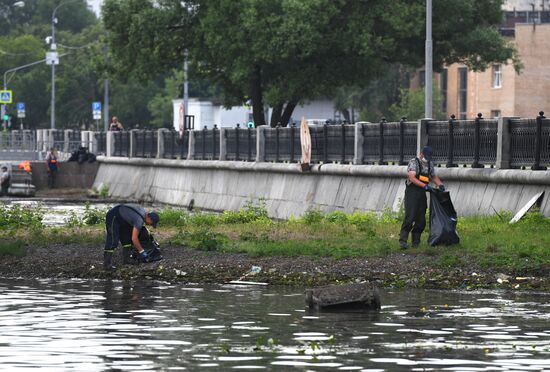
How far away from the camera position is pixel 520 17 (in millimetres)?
111500

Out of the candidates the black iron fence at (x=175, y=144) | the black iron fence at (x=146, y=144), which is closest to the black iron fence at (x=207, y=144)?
the black iron fence at (x=175, y=144)

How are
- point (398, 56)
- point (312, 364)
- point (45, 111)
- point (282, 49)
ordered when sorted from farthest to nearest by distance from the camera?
point (45, 111) < point (398, 56) < point (282, 49) < point (312, 364)

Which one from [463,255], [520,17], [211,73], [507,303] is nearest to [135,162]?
[211,73]

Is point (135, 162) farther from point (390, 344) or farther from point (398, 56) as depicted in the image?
point (390, 344)

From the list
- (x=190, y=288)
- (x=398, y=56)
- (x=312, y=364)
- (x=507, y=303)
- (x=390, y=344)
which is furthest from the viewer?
(x=398, y=56)

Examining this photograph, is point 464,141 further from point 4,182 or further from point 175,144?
point 4,182

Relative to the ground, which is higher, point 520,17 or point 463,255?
point 520,17

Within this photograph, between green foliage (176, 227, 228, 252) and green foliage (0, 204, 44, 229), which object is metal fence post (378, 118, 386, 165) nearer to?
Answer: green foliage (0, 204, 44, 229)

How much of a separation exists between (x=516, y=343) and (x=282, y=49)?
3940 centimetres

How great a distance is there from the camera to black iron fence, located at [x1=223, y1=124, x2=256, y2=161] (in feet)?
153

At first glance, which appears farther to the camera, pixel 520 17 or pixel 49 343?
pixel 520 17

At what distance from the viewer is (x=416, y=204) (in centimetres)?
2409

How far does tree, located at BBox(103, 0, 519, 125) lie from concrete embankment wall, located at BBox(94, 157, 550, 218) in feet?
14.9

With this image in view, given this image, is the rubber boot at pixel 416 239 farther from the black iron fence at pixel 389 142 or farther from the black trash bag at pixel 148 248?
the black iron fence at pixel 389 142
